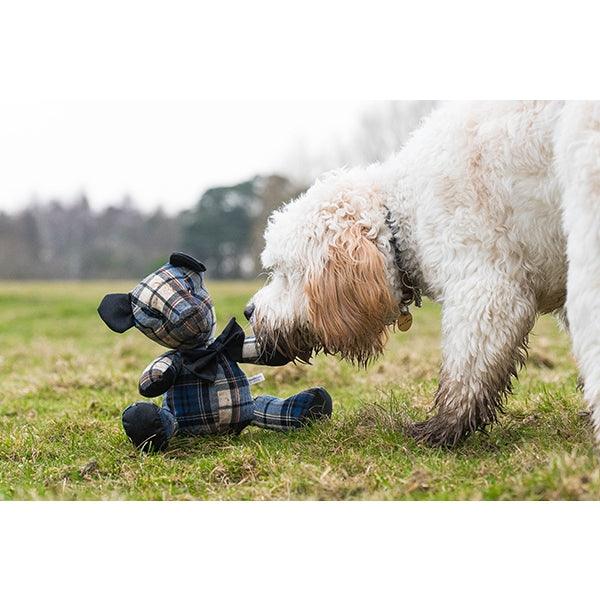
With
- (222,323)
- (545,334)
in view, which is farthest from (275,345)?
(222,323)

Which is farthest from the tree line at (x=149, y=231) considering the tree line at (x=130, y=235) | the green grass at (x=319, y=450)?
the green grass at (x=319, y=450)

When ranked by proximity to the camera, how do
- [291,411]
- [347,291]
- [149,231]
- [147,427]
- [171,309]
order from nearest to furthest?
[347,291] < [147,427] < [171,309] < [291,411] < [149,231]

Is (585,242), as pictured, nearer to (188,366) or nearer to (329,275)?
(329,275)

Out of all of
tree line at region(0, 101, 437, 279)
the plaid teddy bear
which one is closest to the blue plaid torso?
the plaid teddy bear

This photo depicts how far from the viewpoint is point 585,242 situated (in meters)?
3.13

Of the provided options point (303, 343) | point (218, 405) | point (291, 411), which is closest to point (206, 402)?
point (218, 405)

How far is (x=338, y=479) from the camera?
11.3ft

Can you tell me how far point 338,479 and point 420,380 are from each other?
8.82ft

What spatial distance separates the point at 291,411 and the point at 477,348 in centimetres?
123

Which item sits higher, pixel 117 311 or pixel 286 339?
pixel 117 311

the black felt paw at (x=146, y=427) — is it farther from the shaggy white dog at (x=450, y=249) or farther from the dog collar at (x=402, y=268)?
the dog collar at (x=402, y=268)

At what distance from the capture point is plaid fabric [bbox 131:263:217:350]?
13.8 feet

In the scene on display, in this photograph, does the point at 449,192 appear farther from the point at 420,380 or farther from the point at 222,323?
the point at 222,323

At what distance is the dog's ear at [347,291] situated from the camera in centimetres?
396
